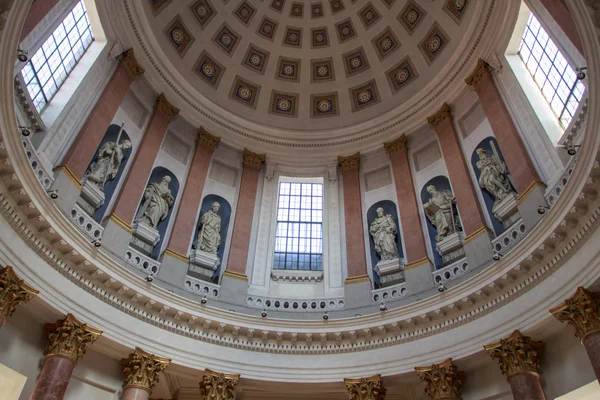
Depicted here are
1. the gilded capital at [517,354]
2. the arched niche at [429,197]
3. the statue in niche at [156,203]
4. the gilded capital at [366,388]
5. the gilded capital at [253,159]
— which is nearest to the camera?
the gilded capital at [517,354]

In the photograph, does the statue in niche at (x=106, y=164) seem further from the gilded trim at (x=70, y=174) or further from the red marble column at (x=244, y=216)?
the red marble column at (x=244, y=216)

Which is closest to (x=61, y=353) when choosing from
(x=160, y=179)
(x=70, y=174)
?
(x=70, y=174)

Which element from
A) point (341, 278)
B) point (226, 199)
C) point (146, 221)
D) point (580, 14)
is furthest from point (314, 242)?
point (580, 14)

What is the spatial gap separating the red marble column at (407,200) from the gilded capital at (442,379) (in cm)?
369

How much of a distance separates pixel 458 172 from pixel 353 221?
4065 mm

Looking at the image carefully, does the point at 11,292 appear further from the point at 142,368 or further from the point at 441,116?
the point at 441,116

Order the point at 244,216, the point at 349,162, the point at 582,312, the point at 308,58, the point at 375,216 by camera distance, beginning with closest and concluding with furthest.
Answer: the point at 582,312, the point at 244,216, the point at 375,216, the point at 349,162, the point at 308,58

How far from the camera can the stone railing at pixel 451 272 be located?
46.9 ft

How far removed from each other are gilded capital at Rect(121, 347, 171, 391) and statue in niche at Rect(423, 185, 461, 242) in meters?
9.29

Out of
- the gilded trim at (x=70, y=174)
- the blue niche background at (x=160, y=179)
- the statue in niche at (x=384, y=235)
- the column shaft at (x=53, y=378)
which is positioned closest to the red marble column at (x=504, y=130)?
the statue in niche at (x=384, y=235)

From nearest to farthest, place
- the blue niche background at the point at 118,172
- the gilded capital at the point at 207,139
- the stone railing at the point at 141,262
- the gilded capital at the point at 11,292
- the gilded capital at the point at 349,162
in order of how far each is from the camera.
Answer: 1. the gilded capital at the point at 11,292
2. the stone railing at the point at 141,262
3. the blue niche background at the point at 118,172
4. the gilded capital at the point at 207,139
5. the gilded capital at the point at 349,162

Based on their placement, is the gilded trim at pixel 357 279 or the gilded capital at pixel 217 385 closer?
the gilded capital at pixel 217 385

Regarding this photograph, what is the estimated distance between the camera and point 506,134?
49.9 feet

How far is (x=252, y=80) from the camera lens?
22141 mm
